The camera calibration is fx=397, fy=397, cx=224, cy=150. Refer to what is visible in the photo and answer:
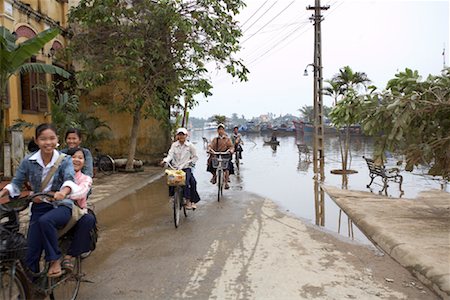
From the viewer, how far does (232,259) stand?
521 centimetres

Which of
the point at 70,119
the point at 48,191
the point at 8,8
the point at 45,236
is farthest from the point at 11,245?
the point at 8,8

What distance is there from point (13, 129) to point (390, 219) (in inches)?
327

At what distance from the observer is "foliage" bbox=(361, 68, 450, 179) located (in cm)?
723

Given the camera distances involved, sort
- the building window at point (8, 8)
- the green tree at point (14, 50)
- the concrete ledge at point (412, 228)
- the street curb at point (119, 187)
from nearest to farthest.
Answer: the concrete ledge at point (412, 228) < the green tree at point (14, 50) < the street curb at point (119, 187) < the building window at point (8, 8)

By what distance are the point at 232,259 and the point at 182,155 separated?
2671 mm

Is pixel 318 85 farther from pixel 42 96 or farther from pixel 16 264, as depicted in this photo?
pixel 16 264

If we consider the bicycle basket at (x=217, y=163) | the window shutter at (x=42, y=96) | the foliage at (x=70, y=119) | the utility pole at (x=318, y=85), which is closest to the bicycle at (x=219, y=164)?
the bicycle basket at (x=217, y=163)

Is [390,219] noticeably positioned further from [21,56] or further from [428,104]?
[21,56]

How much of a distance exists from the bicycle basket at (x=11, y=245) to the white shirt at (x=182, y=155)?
434 cm

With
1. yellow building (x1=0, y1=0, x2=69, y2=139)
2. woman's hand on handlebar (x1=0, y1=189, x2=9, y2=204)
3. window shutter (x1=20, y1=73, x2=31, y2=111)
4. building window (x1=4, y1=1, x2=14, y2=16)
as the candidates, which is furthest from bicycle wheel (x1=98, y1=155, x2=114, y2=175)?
woman's hand on handlebar (x1=0, y1=189, x2=9, y2=204)

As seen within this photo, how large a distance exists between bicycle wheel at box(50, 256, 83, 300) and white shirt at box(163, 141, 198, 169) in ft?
11.4

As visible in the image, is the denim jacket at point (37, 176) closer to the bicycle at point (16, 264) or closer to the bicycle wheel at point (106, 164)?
the bicycle at point (16, 264)

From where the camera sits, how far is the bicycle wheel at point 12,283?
301 cm

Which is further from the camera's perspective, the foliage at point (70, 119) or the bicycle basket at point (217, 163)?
the foliage at point (70, 119)
